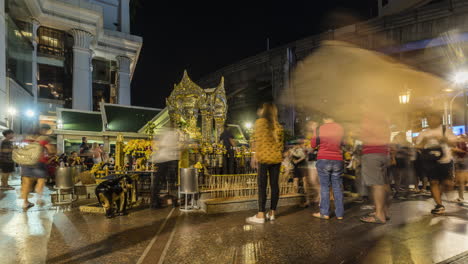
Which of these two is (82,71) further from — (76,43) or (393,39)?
(393,39)

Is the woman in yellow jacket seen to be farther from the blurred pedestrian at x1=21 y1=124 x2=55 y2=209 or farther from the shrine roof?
the shrine roof

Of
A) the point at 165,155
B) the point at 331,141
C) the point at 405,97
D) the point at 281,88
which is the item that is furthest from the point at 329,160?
the point at 281,88

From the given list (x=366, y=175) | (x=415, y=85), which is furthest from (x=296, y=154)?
(x=415, y=85)

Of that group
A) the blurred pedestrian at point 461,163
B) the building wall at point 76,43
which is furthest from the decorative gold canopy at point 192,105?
the building wall at point 76,43

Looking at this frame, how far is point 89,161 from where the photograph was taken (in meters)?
13.2

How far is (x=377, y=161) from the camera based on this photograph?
4941 millimetres

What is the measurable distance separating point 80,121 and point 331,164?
67.6 ft

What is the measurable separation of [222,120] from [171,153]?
515 centimetres

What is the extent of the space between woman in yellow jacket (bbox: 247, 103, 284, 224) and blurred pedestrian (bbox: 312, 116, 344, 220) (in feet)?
2.91

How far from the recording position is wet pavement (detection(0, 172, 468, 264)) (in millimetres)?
3297

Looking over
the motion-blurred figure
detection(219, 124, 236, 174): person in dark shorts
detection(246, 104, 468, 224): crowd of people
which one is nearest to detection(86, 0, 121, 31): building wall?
detection(219, 124, 236, 174): person in dark shorts

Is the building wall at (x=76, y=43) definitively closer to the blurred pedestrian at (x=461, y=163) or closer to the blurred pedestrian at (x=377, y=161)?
the blurred pedestrian at (x=377, y=161)

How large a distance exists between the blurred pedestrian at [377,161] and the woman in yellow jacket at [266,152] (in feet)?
5.43

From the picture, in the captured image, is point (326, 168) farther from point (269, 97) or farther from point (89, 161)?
point (89, 161)
